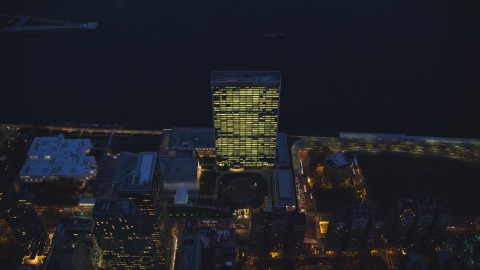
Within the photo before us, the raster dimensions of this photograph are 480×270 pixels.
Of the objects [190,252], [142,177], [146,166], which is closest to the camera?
[142,177]

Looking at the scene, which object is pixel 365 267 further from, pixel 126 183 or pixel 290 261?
pixel 126 183

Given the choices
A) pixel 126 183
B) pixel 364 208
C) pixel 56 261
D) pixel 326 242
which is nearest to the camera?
pixel 126 183

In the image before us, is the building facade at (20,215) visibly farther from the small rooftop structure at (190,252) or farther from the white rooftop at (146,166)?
the small rooftop structure at (190,252)

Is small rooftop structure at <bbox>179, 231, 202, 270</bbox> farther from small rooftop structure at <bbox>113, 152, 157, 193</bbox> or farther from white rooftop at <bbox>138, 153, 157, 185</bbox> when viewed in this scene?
white rooftop at <bbox>138, 153, 157, 185</bbox>

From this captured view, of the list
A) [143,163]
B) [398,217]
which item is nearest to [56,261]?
[143,163]

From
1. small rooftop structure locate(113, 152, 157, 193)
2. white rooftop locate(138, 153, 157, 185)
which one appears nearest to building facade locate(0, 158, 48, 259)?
small rooftop structure locate(113, 152, 157, 193)

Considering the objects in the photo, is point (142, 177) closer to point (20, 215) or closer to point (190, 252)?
point (190, 252)

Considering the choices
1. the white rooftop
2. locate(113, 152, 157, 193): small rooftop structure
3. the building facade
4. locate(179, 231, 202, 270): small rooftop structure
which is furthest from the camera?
the building facade

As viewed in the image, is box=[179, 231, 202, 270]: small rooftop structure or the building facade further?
the building facade

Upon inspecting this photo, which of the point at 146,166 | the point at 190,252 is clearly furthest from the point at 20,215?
the point at 190,252

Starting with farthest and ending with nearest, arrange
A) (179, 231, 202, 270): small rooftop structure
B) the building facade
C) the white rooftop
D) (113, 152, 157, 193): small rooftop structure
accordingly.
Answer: the building facade → the white rooftop → (113, 152, 157, 193): small rooftop structure → (179, 231, 202, 270): small rooftop structure

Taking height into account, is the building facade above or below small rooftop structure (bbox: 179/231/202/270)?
above
